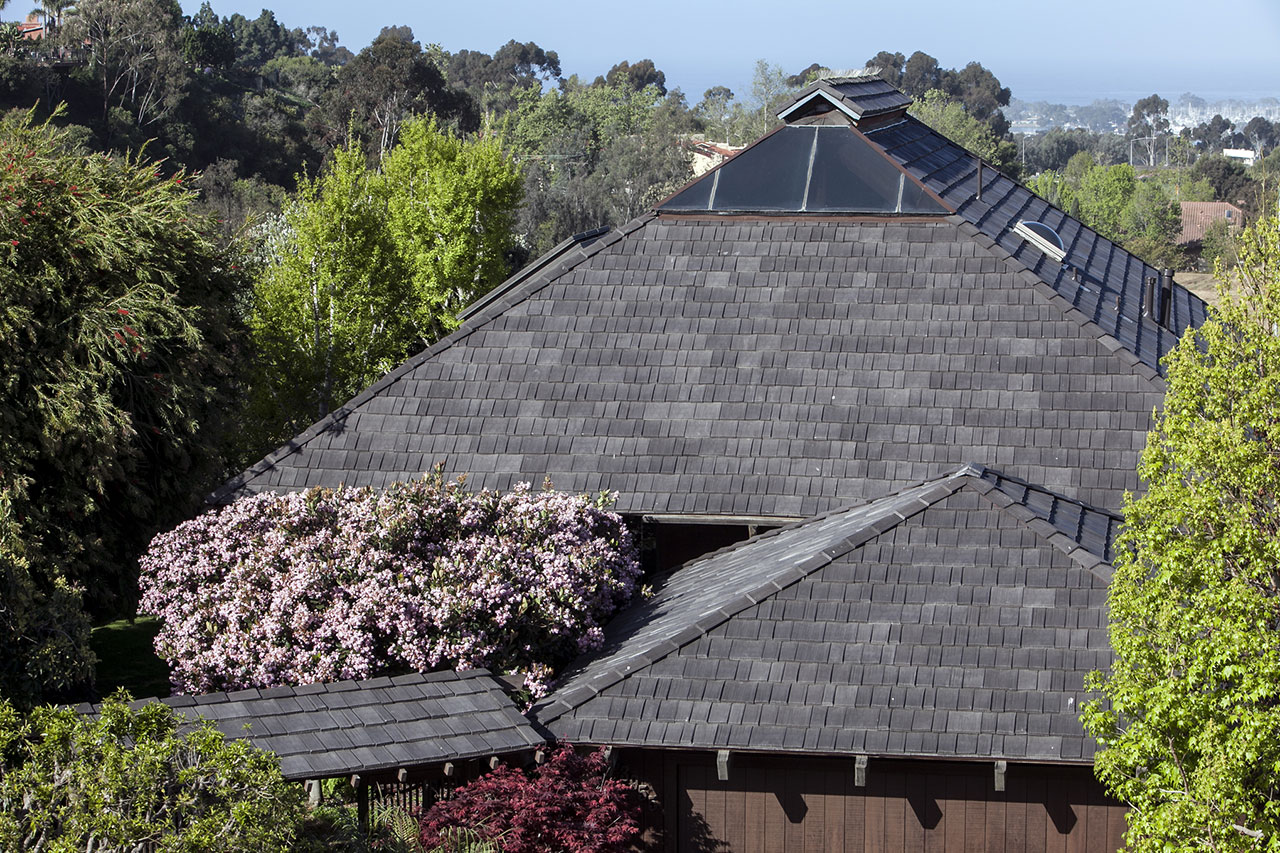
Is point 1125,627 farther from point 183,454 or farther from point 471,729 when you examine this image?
point 183,454

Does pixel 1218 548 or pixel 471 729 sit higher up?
pixel 1218 548

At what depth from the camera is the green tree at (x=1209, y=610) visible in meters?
10.6

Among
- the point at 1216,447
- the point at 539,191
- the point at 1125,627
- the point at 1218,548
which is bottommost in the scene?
the point at 1125,627

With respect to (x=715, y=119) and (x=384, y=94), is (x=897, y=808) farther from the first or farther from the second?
(x=715, y=119)

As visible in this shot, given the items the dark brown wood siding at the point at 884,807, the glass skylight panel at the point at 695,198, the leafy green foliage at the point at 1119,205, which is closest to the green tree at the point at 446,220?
the glass skylight panel at the point at 695,198

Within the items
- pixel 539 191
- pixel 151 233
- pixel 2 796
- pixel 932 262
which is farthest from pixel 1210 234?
pixel 2 796

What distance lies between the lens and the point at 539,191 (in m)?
73.2

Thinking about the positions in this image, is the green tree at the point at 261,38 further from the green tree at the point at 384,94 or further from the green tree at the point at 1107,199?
the green tree at the point at 1107,199

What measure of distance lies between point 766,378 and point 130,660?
11.6m

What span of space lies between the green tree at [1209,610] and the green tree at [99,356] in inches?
539

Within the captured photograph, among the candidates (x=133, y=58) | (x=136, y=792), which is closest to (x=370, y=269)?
(x=136, y=792)

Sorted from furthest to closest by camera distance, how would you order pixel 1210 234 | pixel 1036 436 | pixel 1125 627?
pixel 1210 234 → pixel 1036 436 → pixel 1125 627

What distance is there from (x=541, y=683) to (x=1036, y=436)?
24.7 ft

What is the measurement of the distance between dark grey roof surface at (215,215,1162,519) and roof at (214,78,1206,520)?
3 centimetres
